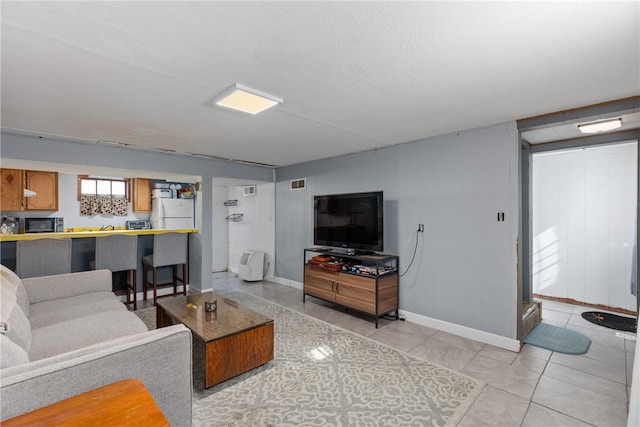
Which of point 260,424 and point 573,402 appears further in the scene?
point 573,402

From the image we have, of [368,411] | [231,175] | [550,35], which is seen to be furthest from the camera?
[231,175]

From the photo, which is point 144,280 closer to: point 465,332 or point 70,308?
point 70,308

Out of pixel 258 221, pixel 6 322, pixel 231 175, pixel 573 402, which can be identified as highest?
pixel 231 175

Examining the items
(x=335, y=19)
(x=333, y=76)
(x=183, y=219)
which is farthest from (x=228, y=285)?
(x=335, y=19)

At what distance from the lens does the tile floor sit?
1930mm

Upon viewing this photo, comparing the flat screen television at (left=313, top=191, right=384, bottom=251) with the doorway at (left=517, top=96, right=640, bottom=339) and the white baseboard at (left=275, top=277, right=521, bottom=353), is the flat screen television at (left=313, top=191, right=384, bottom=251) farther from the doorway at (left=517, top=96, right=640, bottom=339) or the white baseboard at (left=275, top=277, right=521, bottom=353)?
the doorway at (left=517, top=96, right=640, bottom=339)

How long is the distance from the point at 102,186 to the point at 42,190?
3.32 ft

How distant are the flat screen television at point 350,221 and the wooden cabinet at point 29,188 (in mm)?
5114

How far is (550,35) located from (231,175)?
14.8ft

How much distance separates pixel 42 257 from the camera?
10.9 ft

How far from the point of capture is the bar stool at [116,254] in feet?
12.3

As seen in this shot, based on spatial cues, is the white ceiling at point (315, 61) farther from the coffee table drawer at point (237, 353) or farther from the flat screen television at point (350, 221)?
the coffee table drawer at point (237, 353)

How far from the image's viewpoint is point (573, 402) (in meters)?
2.06

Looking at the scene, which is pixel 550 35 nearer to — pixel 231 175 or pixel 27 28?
pixel 27 28
